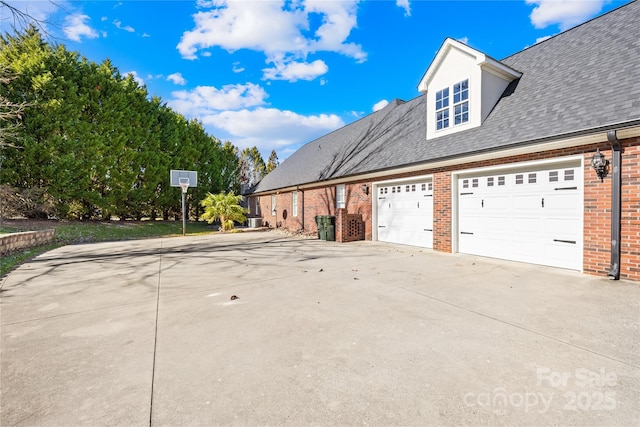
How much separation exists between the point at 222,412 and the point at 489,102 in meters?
10.2

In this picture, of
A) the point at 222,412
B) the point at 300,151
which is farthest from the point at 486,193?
the point at 300,151

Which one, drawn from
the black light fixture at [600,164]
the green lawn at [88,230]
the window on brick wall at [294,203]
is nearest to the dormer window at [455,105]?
the black light fixture at [600,164]

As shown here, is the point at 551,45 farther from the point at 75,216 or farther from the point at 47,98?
the point at 75,216

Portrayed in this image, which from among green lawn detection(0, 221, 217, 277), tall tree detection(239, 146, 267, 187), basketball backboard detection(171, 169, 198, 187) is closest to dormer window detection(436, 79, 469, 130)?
green lawn detection(0, 221, 217, 277)

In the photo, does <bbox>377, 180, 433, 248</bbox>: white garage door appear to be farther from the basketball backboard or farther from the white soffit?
the basketball backboard

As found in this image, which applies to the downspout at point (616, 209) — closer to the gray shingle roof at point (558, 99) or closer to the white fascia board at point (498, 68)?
the gray shingle roof at point (558, 99)

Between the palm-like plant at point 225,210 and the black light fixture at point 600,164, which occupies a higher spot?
the black light fixture at point 600,164

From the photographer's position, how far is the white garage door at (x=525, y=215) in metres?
6.45

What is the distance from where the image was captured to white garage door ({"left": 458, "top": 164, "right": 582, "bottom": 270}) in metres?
6.45

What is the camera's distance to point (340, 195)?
14375 mm

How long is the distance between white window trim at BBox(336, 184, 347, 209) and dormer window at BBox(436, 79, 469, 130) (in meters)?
5.28

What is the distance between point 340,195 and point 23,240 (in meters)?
12.1

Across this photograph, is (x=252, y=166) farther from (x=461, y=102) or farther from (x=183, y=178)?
(x=461, y=102)

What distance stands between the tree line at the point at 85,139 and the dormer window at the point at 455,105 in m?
15.5
